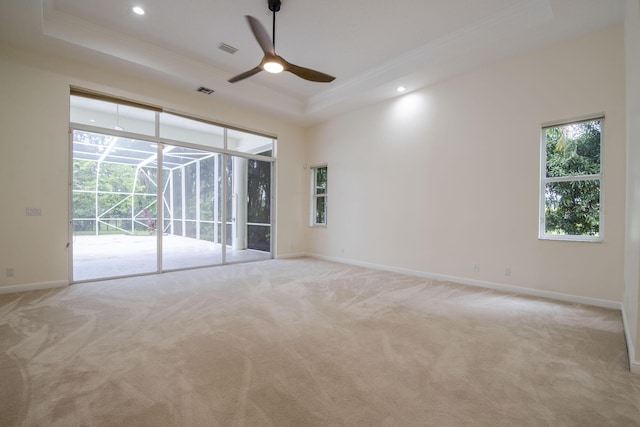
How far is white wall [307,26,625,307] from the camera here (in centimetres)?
344

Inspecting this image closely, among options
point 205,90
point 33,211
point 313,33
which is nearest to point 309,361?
point 313,33

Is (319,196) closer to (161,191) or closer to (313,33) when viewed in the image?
(161,191)

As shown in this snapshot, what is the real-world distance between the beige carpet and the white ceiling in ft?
11.1

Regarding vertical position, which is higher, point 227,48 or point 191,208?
point 227,48

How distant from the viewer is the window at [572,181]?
11.8 ft

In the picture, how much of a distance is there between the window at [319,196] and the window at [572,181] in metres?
4.33

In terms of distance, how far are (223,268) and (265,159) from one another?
2.69m

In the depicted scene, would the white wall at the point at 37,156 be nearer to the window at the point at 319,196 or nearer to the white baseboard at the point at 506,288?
the window at the point at 319,196

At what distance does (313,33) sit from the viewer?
4105 mm

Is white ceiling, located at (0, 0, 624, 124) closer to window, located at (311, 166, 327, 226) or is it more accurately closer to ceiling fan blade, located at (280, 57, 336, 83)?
ceiling fan blade, located at (280, 57, 336, 83)

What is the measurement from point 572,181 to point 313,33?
4.08m

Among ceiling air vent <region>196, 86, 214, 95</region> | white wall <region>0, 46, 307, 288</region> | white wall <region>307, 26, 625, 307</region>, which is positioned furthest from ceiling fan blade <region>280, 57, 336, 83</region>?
white wall <region>0, 46, 307, 288</region>

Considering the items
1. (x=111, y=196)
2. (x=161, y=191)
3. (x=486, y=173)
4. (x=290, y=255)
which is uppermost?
(x=486, y=173)

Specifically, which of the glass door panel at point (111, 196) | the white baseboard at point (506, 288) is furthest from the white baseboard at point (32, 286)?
the white baseboard at point (506, 288)
